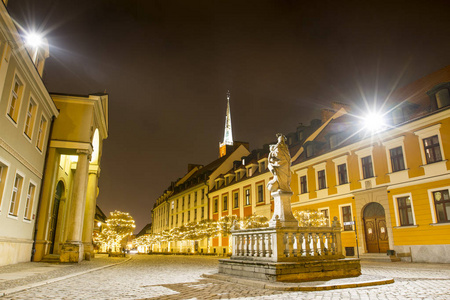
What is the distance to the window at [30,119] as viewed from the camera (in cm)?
1558

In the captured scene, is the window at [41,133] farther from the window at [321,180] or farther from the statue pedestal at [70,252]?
the window at [321,180]

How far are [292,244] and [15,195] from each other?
12486 mm

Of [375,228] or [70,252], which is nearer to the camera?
[70,252]

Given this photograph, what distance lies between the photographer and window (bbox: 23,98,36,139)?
15.6 meters

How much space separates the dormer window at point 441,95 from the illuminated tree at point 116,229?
29.8 meters

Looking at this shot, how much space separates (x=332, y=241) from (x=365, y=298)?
3.89 meters

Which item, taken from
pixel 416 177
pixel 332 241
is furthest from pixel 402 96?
pixel 332 241

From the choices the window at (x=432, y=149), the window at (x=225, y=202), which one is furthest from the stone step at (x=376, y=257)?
the window at (x=225, y=202)

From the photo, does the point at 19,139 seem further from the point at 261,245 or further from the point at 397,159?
the point at 397,159

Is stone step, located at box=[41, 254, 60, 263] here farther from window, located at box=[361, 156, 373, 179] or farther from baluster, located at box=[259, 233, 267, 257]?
window, located at box=[361, 156, 373, 179]

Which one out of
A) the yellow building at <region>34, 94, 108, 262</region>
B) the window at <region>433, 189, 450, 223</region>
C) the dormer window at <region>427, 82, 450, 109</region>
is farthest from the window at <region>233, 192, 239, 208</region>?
the dormer window at <region>427, 82, 450, 109</region>

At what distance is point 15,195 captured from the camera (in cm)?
1468

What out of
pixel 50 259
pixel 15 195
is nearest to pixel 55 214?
pixel 50 259

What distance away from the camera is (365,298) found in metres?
6.27
